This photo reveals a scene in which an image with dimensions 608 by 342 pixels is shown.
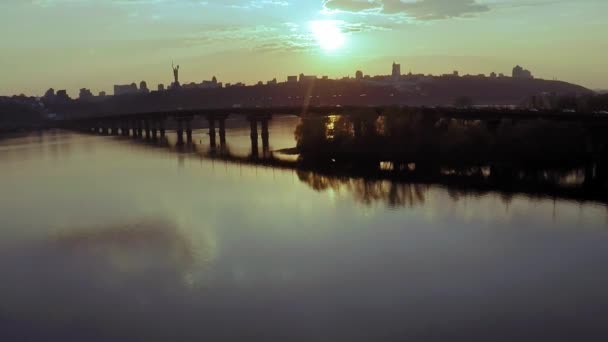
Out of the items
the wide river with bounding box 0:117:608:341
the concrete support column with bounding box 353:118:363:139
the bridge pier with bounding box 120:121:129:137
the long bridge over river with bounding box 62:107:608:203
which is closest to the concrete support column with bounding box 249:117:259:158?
the long bridge over river with bounding box 62:107:608:203

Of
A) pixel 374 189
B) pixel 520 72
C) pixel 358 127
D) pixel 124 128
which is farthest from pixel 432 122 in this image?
pixel 520 72

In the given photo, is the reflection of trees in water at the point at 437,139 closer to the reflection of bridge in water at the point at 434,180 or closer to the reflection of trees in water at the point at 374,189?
the reflection of bridge in water at the point at 434,180

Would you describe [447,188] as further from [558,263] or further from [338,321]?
[338,321]

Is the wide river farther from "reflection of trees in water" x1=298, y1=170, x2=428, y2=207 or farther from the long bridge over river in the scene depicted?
the long bridge over river

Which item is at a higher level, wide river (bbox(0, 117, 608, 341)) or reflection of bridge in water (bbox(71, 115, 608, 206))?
reflection of bridge in water (bbox(71, 115, 608, 206))

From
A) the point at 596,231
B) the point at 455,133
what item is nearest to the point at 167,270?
the point at 596,231

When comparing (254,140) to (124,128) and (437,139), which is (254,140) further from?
(124,128)

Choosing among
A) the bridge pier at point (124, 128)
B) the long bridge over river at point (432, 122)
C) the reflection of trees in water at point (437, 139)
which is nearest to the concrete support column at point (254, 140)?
the long bridge over river at point (432, 122)
